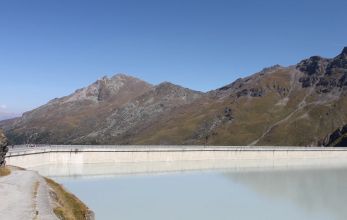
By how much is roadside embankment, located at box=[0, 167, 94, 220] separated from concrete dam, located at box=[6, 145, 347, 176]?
39710mm

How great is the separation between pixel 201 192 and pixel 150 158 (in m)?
53.7

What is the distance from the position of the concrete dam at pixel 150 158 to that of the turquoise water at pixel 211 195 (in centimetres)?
1046

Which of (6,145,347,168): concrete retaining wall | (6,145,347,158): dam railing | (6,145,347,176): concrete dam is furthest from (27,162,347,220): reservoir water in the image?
(6,145,347,158): dam railing

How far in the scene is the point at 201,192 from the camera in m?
75.0

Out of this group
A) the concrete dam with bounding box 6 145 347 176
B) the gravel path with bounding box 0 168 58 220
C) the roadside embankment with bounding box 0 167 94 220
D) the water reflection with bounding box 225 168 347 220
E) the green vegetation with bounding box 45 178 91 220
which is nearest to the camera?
the gravel path with bounding box 0 168 58 220

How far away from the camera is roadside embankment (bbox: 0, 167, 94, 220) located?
3084 centimetres

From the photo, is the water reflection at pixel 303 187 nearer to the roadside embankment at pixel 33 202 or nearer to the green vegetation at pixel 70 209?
the green vegetation at pixel 70 209

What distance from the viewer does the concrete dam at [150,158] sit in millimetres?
99688

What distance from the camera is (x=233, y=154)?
147 meters

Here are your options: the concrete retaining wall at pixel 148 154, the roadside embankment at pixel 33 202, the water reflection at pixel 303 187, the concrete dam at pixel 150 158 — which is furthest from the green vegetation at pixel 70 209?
the concrete dam at pixel 150 158

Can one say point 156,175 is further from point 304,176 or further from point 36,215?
point 36,215

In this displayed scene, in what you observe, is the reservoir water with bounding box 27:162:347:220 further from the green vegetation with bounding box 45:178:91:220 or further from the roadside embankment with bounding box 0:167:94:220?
the roadside embankment with bounding box 0:167:94:220

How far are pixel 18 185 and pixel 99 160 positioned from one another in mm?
71752

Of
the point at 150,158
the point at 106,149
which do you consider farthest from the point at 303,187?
the point at 106,149
